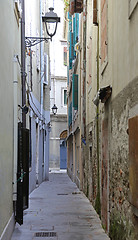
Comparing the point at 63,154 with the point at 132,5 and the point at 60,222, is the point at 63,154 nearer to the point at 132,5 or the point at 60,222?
the point at 60,222

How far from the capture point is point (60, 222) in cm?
849

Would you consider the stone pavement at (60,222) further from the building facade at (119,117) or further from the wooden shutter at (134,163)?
the wooden shutter at (134,163)

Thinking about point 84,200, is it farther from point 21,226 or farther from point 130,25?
point 130,25

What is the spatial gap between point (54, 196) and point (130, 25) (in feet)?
32.1

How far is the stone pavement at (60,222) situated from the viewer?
709 centimetres

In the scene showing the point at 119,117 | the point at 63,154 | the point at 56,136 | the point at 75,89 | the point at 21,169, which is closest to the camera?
the point at 119,117

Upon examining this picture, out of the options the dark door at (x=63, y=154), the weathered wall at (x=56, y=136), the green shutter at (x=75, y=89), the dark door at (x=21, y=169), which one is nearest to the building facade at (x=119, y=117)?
the dark door at (x=21, y=169)

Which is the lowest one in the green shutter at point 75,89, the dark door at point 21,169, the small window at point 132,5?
the dark door at point 21,169

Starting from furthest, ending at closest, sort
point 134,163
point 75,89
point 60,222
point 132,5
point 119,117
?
1. point 75,89
2. point 60,222
3. point 119,117
4. point 132,5
5. point 134,163

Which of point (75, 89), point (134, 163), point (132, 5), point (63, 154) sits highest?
point (75, 89)

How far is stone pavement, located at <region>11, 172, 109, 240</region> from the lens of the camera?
23.3ft

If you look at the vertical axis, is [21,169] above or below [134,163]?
below

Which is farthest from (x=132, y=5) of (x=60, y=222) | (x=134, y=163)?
(x=60, y=222)

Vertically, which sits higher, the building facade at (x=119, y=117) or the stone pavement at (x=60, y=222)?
the building facade at (x=119, y=117)
